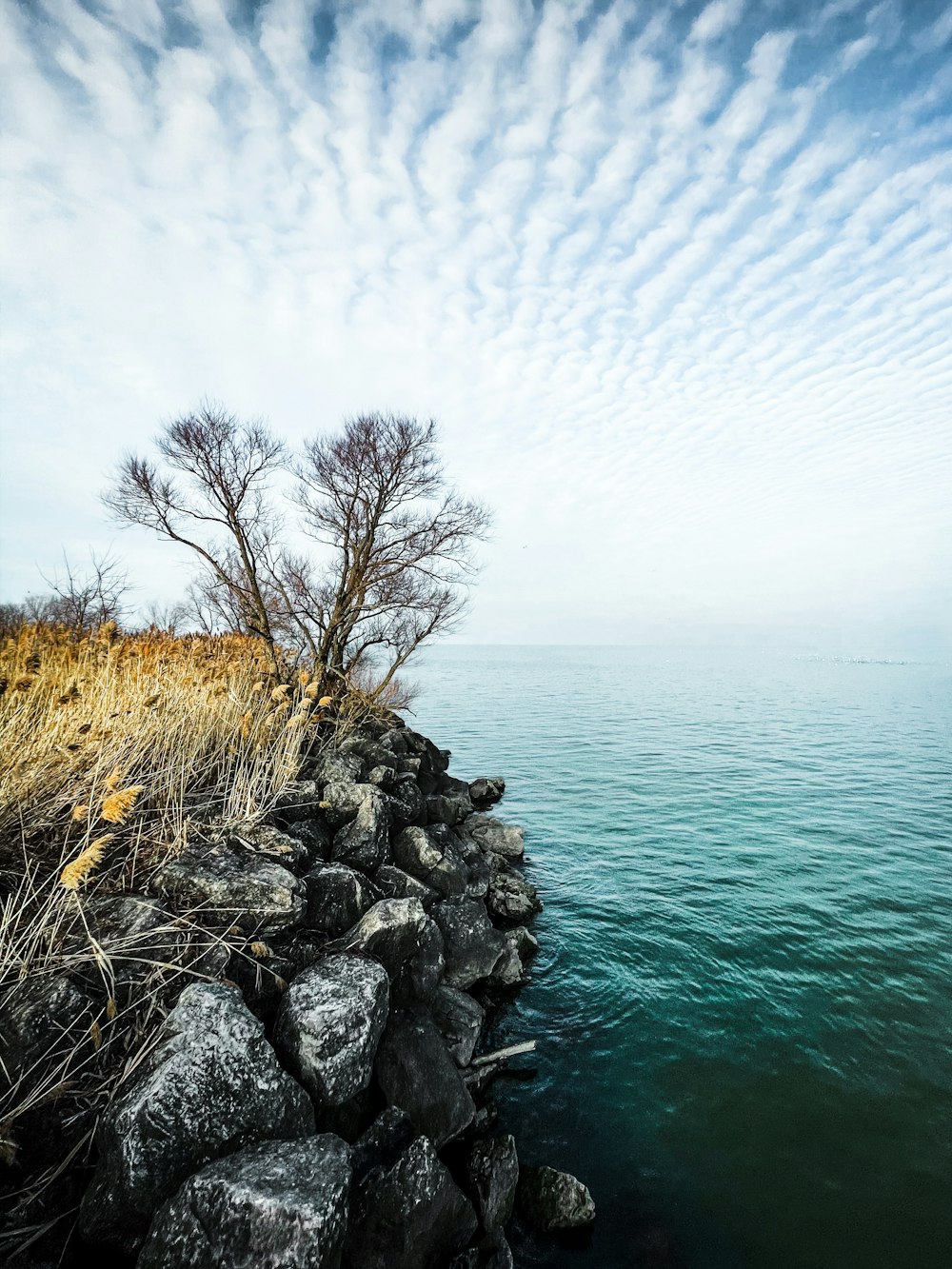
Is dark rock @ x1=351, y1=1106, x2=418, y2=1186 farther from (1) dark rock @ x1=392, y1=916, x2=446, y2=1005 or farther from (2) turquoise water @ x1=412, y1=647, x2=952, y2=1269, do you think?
(2) turquoise water @ x1=412, y1=647, x2=952, y2=1269

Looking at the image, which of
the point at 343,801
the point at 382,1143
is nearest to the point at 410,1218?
the point at 382,1143

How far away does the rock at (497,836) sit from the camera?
1247cm

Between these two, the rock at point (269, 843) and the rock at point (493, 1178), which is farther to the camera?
the rock at point (269, 843)

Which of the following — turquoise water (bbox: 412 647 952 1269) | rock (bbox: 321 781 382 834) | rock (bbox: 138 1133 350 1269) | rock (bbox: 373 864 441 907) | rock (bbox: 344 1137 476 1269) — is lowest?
turquoise water (bbox: 412 647 952 1269)

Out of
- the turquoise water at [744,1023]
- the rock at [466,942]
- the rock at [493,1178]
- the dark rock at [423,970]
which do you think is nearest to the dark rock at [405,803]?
the rock at [466,942]

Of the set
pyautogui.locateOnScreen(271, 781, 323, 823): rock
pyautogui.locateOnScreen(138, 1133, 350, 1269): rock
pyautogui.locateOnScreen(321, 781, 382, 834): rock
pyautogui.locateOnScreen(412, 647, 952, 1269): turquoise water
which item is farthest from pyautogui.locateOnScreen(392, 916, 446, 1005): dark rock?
pyautogui.locateOnScreen(138, 1133, 350, 1269): rock

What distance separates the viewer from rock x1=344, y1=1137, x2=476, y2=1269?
3436mm

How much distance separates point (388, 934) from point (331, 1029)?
1351mm

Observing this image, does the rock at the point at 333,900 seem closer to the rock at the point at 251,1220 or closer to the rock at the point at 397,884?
the rock at the point at 397,884

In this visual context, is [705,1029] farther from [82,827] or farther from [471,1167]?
[82,827]

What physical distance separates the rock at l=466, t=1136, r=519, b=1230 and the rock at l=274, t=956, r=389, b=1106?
4.76ft

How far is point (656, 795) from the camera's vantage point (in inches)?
684

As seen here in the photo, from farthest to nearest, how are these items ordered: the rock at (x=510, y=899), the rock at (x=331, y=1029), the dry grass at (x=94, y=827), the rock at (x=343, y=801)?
the rock at (x=510, y=899)
the rock at (x=343, y=801)
the rock at (x=331, y=1029)
the dry grass at (x=94, y=827)

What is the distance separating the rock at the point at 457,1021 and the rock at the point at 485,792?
10.9 meters
